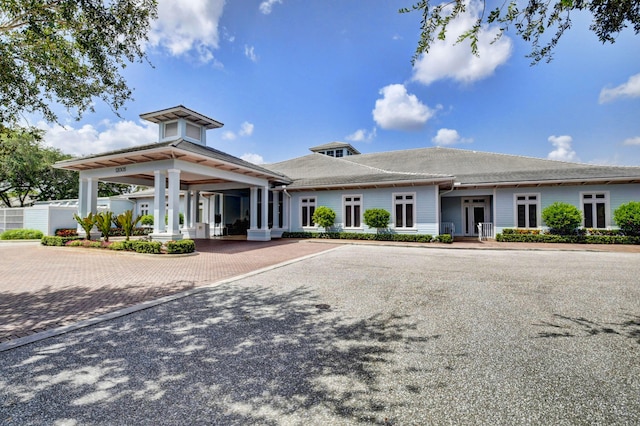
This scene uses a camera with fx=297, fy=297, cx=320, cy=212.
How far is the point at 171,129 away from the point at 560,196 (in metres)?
21.4

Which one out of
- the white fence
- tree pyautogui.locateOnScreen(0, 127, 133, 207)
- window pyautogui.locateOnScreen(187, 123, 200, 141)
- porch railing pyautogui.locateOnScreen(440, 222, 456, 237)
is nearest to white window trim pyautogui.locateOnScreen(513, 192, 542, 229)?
porch railing pyautogui.locateOnScreen(440, 222, 456, 237)

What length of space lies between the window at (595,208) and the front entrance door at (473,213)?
4.94 m

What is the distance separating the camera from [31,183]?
31641 millimetres

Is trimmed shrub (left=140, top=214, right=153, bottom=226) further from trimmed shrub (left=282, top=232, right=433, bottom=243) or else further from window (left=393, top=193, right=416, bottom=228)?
window (left=393, top=193, right=416, bottom=228)

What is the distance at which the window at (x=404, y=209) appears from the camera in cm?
1727

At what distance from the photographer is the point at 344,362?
3279 millimetres

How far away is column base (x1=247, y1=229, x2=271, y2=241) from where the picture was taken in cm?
1789

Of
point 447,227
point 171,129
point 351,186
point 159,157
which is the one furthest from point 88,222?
point 447,227

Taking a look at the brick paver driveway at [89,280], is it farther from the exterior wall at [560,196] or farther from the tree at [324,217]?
the exterior wall at [560,196]

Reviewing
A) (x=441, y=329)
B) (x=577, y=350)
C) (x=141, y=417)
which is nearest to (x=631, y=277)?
(x=577, y=350)

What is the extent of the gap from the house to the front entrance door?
6 centimetres

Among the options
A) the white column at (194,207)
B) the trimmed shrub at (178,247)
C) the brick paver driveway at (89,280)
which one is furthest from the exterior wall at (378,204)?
the trimmed shrub at (178,247)

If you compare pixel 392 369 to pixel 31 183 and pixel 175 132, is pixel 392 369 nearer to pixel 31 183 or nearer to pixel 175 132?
pixel 175 132

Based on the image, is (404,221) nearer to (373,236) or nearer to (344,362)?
(373,236)
